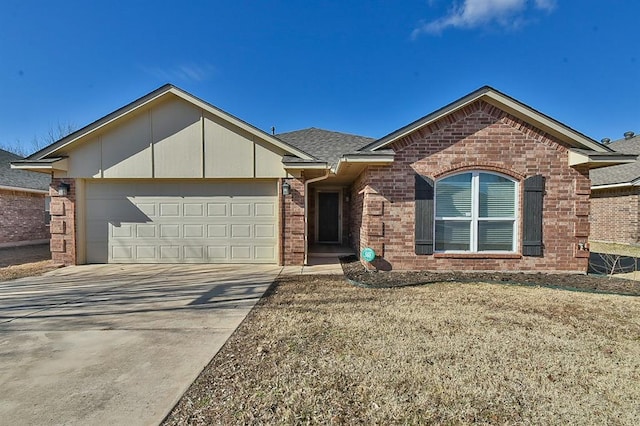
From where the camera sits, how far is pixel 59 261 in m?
8.38

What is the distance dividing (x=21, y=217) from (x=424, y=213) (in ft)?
53.6

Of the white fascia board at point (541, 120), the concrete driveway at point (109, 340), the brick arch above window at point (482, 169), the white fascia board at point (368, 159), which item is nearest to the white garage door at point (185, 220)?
the concrete driveway at point (109, 340)

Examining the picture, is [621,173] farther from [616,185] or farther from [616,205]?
[616,205]

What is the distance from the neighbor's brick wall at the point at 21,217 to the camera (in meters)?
12.3

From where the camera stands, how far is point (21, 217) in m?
13.0

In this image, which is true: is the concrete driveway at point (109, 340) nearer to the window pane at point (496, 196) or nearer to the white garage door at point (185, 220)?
the white garage door at point (185, 220)

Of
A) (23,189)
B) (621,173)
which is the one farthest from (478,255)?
(23,189)

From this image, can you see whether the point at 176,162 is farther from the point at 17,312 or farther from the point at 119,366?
the point at 119,366

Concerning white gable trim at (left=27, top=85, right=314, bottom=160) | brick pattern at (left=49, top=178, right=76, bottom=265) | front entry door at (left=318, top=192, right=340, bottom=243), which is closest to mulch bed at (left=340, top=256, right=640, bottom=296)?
white gable trim at (left=27, top=85, right=314, bottom=160)

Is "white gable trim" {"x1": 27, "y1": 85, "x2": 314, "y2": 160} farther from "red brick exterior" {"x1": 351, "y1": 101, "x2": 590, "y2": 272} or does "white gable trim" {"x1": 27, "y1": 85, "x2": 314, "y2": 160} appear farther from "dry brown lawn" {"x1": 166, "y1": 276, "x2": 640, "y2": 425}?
"dry brown lawn" {"x1": 166, "y1": 276, "x2": 640, "y2": 425}

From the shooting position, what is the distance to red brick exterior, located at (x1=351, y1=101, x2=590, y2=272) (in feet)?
23.4

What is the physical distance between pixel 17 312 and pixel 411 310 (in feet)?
20.1

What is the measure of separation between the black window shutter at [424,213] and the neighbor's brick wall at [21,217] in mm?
15804

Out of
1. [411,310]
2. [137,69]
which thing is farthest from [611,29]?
[137,69]
